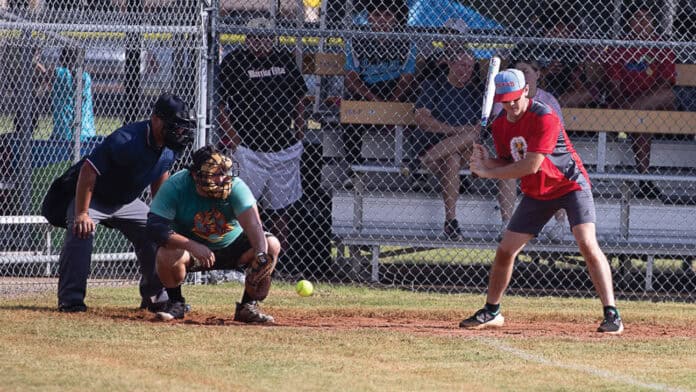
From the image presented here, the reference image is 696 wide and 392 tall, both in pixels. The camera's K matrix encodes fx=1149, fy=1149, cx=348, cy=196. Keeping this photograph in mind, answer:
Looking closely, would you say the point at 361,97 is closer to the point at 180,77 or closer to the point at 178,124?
the point at 180,77

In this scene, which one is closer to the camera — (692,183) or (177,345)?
(177,345)

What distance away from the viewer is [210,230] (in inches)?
323

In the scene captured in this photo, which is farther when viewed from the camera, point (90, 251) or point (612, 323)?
point (90, 251)

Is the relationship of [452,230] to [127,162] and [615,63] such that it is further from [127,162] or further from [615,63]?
[127,162]

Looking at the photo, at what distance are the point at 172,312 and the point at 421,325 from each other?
6.11 ft

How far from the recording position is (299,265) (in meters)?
11.6

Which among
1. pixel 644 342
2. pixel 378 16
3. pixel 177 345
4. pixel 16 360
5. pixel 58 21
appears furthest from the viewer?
pixel 378 16

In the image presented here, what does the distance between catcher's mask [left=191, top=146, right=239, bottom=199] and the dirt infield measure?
105cm

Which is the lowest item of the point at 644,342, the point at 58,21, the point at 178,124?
the point at 644,342

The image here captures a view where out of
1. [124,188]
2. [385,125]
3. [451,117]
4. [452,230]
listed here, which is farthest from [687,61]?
[124,188]

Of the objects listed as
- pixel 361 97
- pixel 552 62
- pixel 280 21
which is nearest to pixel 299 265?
pixel 361 97

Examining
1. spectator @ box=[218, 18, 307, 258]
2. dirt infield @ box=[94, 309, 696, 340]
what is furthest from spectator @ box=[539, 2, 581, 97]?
dirt infield @ box=[94, 309, 696, 340]

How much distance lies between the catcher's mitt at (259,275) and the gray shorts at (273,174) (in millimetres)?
3009

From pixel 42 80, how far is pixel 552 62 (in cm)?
516
